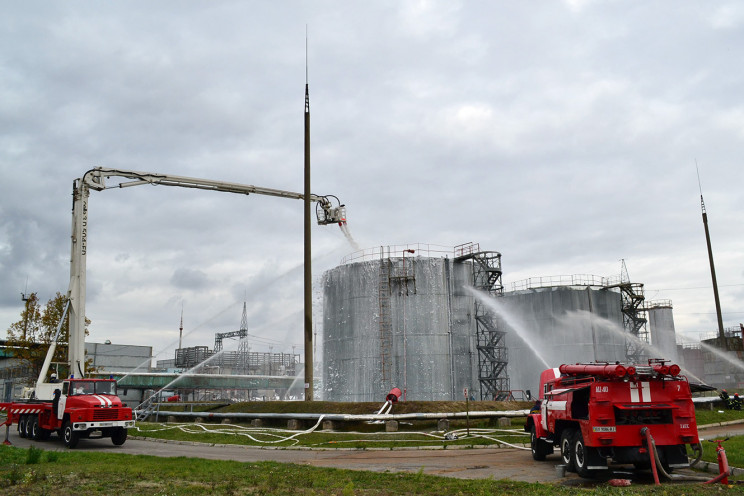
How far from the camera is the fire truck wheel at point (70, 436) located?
78.7ft

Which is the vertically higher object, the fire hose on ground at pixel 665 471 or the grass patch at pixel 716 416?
the fire hose on ground at pixel 665 471

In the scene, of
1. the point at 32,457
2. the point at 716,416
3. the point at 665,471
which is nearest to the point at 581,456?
the point at 665,471

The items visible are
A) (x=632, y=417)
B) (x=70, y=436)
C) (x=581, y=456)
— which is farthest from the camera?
(x=70, y=436)

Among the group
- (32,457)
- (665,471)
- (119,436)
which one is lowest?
(665,471)

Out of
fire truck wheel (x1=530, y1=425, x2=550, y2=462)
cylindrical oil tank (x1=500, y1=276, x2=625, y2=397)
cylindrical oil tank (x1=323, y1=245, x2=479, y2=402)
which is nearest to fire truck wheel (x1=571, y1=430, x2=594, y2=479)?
fire truck wheel (x1=530, y1=425, x2=550, y2=462)

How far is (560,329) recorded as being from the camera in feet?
162

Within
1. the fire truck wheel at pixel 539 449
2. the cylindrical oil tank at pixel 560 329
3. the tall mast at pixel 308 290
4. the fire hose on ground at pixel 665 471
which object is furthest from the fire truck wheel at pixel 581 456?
the cylindrical oil tank at pixel 560 329

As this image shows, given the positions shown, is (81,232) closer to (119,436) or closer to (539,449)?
(119,436)

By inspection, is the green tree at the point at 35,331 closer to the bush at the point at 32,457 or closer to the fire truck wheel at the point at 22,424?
the fire truck wheel at the point at 22,424

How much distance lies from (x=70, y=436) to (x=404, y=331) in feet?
70.9

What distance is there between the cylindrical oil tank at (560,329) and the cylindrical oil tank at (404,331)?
7450 millimetres

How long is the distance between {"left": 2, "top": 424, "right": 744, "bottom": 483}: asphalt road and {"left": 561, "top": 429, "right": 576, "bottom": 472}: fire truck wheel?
26 cm

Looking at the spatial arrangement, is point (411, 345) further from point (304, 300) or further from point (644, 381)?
point (644, 381)

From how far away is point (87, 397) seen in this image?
984 inches
